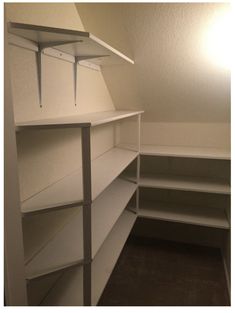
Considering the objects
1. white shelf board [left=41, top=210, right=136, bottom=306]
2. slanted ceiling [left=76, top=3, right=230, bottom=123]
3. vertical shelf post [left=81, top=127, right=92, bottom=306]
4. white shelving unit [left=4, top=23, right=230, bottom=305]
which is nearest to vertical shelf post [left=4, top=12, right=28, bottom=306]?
white shelving unit [left=4, top=23, right=230, bottom=305]

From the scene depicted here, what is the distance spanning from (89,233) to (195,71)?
1562mm

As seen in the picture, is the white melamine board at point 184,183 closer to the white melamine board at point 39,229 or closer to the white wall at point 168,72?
the white wall at point 168,72

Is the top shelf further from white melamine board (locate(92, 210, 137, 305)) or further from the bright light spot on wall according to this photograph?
white melamine board (locate(92, 210, 137, 305))

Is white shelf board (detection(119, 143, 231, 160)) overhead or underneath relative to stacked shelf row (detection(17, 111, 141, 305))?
overhead

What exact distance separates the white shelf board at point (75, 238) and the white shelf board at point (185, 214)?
0.50 meters

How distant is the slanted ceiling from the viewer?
66.0 inches

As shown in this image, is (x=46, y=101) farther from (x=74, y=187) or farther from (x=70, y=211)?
(x=70, y=211)

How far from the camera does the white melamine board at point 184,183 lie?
2.46m

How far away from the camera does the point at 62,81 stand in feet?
5.37

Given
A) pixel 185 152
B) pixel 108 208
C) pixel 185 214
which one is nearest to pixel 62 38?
pixel 108 208

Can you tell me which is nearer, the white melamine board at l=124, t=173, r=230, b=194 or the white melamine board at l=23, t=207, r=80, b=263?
the white melamine board at l=23, t=207, r=80, b=263

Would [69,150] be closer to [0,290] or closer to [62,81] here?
[62,81]

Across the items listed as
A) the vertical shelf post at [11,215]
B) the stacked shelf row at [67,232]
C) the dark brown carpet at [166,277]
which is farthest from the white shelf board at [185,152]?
the vertical shelf post at [11,215]

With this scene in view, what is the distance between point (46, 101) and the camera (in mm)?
1484
